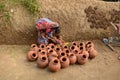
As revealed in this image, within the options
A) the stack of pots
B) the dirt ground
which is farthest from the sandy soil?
the stack of pots

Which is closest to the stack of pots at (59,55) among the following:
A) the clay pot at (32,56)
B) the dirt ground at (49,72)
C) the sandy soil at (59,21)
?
the clay pot at (32,56)

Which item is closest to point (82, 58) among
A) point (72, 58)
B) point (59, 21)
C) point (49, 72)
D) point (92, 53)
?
point (72, 58)

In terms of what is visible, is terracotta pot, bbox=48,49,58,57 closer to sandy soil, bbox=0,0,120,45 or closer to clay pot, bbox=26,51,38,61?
clay pot, bbox=26,51,38,61

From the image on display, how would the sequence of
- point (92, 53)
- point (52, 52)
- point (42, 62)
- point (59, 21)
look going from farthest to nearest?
point (59, 21) < point (92, 53) < point (52, 52) < point (42, 62)

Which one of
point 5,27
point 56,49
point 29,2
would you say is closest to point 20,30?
point 5,27

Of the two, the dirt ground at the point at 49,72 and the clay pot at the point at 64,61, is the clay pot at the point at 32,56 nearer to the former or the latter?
the dirt ground at the point at 49,72

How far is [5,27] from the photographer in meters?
5.46

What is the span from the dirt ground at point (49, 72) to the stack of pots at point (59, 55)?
4.1 inches

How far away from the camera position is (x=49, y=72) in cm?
461

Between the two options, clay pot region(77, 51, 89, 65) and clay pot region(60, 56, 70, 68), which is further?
clay pot region(77, 51, 89, 65)

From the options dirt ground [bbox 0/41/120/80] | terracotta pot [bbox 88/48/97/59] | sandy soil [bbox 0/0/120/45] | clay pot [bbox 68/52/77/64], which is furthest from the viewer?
sandy soil [bbox 0/0/120/45]

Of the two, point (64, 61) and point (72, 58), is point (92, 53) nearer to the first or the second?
point (72, 58)

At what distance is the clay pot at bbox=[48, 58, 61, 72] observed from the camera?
14.9 ft

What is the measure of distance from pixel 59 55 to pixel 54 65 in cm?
42
